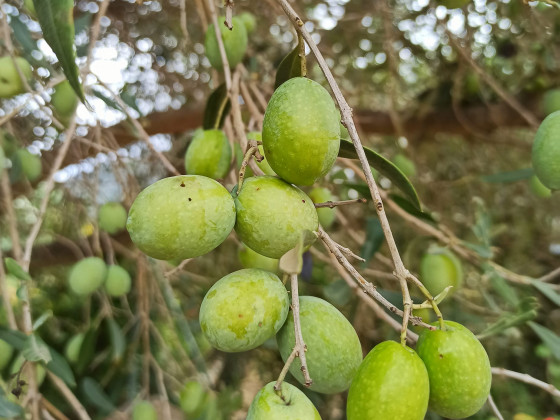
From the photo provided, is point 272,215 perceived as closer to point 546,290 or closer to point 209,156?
point 209,156

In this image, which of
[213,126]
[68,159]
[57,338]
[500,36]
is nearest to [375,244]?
[213,126]

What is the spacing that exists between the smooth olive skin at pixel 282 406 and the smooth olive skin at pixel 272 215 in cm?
16

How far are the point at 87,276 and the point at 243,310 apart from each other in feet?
2.71

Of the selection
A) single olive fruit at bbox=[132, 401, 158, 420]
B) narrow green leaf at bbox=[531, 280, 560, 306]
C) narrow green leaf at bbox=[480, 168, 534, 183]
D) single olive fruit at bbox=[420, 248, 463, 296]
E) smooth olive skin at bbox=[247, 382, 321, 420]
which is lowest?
single olive fruit at bbox=[132, 401, 158, 420]

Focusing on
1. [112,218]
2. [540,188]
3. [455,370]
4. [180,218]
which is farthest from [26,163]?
[540,188]

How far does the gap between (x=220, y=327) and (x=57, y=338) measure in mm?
2023

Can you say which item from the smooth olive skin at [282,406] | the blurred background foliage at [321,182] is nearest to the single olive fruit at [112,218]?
the blurred background foliage at [321,182]

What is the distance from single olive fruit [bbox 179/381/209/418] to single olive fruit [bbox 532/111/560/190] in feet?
Answer: 3.54

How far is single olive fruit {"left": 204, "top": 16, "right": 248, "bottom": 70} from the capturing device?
3.47ft

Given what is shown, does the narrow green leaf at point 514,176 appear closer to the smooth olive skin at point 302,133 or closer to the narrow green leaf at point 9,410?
the smooth olive skin at point 302,133

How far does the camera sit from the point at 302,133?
1.87ft

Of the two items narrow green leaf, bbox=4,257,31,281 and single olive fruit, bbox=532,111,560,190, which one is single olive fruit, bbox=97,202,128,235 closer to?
narrow green leaf, bbox=4,257,31,281

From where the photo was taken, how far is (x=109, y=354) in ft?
5.61

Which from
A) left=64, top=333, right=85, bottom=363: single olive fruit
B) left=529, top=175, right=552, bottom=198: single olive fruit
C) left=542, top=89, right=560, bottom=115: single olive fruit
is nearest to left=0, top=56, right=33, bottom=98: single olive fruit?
left=64, top=333, right=85, bottom=363: single olive fruit
